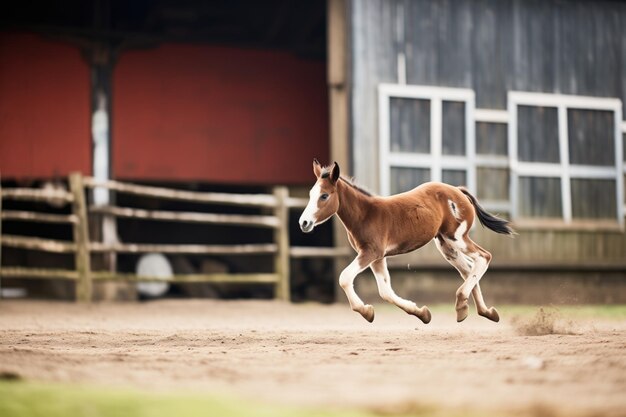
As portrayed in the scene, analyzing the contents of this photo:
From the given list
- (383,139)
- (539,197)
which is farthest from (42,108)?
(539,197)

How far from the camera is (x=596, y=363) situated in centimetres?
470

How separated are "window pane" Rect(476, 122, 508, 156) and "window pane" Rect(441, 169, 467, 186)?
0.42 m

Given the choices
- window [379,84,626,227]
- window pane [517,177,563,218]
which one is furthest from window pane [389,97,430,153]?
window pane [517,177,563,218]

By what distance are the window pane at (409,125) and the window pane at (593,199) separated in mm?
2335

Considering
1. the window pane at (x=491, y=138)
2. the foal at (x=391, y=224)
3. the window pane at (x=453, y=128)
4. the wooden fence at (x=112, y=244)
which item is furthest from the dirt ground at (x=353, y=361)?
the window pane at (x=491, y=138)

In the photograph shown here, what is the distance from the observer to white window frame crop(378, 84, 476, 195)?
1169 centimetres

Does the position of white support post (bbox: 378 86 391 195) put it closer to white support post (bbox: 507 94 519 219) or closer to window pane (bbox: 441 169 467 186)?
window pane (bbox: 441 169 467 186)

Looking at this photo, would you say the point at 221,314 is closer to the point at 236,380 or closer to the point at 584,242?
the point at 584,242

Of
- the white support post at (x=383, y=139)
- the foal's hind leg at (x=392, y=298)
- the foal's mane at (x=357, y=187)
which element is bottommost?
the foal's hind leg at (x=392, y=298)

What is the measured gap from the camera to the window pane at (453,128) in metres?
12.0

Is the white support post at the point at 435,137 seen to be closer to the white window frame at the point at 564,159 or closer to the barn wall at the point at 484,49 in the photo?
the barn wall at the point at 484,49

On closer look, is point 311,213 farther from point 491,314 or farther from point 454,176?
point 454,176

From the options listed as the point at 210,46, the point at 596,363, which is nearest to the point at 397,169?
the point at 210,46

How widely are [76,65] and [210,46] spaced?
7.28 ft
